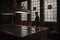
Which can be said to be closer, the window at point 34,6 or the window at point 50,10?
the window at point 50,10

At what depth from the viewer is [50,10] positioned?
5.03 meters

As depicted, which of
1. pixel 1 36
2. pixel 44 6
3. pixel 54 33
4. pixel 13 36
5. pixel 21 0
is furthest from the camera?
pixel 21 0

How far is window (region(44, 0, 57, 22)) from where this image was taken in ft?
15.9

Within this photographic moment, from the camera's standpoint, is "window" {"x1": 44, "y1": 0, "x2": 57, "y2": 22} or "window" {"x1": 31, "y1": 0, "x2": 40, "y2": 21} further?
"window" {"x1": 31, "y1": 0, "x2": 40, "y2": 21}

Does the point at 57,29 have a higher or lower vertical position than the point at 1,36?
lower

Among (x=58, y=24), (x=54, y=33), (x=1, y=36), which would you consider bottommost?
(x=54, y=33)

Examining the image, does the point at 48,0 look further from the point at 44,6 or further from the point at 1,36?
the point at 1,36

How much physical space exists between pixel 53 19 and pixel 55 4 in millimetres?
716

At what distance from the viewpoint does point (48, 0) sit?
16.8ft

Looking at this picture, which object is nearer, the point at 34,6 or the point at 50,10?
→ the point at 50,10

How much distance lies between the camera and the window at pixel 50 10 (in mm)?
4852

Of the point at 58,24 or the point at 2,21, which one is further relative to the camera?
the point at 2,21

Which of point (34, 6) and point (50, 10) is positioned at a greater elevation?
point (34, 6)

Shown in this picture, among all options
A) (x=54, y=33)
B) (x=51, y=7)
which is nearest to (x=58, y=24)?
(x=54, y=33)
